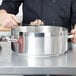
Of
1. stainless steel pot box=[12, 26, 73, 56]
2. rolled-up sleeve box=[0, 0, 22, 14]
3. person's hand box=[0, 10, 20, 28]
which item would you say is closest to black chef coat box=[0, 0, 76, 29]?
rolled-up sleeve box=[0, 0, 22, 14]

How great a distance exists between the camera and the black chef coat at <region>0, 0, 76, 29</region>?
1402 millimetres

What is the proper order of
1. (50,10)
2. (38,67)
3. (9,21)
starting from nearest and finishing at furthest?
(38,67) → (9,21) → (50,10)

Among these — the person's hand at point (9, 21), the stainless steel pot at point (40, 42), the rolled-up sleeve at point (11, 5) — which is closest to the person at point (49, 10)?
the rolled-up sleeve at point (11, 5)

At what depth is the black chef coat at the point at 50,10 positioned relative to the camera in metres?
1.40

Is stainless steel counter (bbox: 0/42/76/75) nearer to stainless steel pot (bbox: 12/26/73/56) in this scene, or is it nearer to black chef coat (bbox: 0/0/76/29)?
stainless steel pot (bbox: 12/26/73/56)

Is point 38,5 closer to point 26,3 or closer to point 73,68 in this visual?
point 26,3

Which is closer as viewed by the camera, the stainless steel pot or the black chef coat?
the stainless steel pot

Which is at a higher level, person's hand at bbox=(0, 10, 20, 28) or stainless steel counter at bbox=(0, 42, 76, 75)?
person's hand at bbox=(0, 10, 20, 28)

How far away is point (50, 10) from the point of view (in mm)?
1400

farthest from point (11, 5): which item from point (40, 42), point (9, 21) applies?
point (40, 42)

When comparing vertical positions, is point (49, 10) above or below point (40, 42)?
above

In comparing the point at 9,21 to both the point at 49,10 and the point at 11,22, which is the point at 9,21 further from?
the point at 49,10

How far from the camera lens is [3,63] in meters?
0.73

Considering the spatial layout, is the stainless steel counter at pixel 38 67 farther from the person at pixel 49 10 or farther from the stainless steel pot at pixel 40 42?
the person at pixel 49 10
